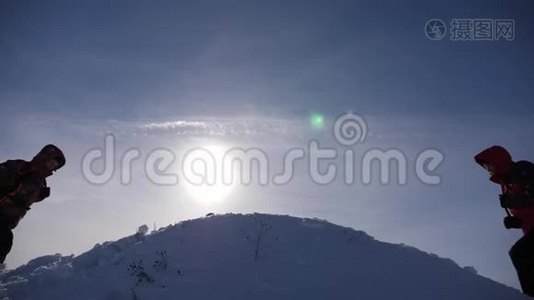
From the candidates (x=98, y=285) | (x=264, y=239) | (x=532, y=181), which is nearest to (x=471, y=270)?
(x=532, y=181)

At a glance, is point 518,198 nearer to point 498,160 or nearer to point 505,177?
point 505,177

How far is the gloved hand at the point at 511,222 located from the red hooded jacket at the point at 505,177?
0.06 meters

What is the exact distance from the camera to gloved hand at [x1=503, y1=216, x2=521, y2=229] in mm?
8122

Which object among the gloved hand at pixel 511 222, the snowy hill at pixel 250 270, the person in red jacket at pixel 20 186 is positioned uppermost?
the person in red jacket at pixel 20 186

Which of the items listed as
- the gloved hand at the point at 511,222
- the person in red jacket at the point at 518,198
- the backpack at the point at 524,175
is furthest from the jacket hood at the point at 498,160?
the gloved hand at the point at 511,222

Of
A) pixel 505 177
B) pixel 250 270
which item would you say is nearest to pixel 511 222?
pixel 505 177

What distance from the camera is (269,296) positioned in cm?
827

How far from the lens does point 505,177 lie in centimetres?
815

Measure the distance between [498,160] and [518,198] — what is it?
70 centimetres

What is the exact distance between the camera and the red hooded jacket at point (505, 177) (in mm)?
8016

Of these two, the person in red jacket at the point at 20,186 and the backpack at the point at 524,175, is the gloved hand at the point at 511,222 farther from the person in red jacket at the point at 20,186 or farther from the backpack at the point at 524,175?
the person in red jacket at the point at 20,186

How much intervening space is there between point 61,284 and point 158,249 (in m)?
1.99

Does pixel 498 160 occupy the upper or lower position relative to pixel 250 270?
upper

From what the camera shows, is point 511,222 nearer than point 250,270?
Yes
